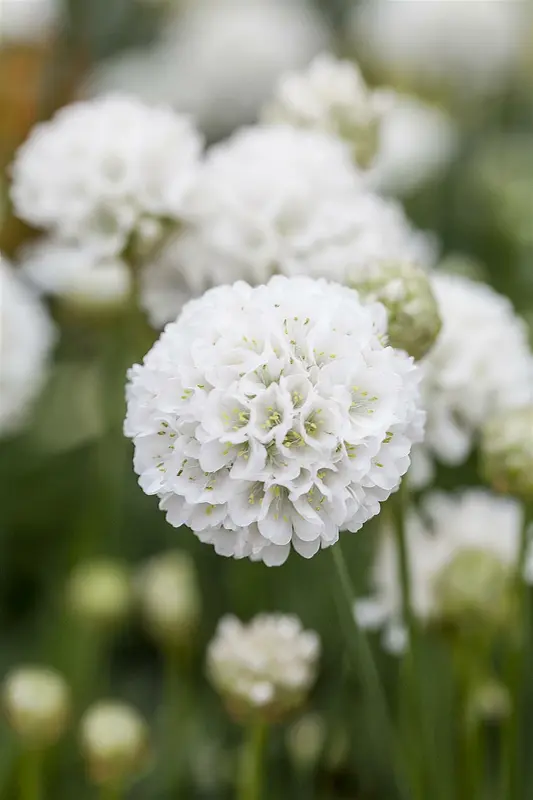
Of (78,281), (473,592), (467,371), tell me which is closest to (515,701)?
(473,592)

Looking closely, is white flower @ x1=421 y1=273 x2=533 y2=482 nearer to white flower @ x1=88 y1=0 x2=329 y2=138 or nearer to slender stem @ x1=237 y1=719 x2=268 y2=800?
slender stem @ x1=237 y1=719 x2=268 y2=800

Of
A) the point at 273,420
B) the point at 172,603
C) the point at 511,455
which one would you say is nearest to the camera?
the point at 273,420

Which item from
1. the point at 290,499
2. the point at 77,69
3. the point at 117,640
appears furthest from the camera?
the point at 77,69

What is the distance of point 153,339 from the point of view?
86cm

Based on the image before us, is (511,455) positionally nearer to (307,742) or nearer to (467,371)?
(467,371)

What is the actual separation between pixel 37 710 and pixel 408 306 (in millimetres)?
330

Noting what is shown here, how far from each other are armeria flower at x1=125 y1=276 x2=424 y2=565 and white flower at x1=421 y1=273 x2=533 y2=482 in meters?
0.18

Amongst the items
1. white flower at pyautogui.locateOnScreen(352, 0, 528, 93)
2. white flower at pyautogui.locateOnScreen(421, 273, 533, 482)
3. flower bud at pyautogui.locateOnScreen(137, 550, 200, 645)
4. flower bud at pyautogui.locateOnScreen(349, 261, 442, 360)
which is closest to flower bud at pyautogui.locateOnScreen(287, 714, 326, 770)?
flower bud at pyautogui.locateOnScreen(137, 550, 200, 645)

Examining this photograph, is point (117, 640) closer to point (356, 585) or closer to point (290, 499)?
point (356, 585)

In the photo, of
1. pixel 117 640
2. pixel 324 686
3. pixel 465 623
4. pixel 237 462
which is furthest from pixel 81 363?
pixel 237 462

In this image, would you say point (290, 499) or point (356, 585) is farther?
point (356, 585)

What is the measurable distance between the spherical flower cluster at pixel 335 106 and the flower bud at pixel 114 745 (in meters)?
0.38

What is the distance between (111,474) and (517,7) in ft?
3.72

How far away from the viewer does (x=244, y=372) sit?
426mm
